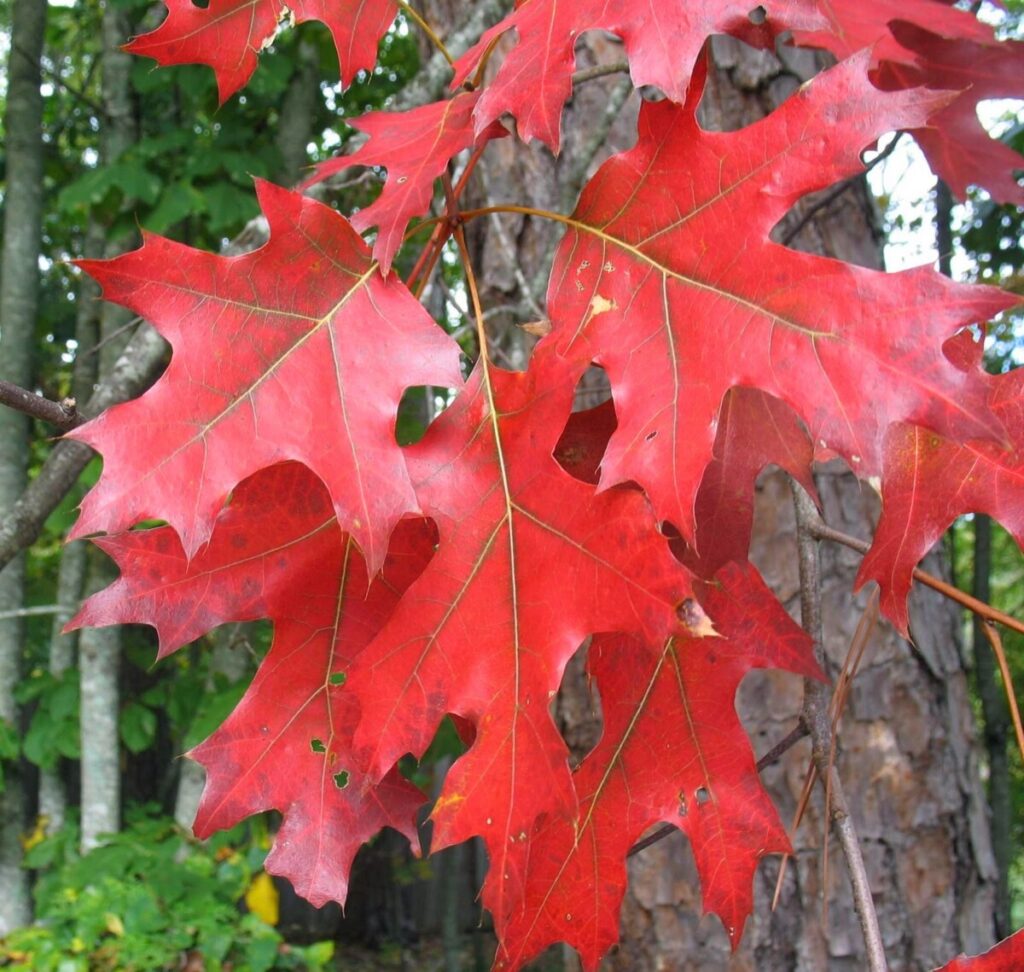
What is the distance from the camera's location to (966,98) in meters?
1.20

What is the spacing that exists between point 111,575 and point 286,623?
3.18 m

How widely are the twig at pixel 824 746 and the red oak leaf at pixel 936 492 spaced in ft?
0.39

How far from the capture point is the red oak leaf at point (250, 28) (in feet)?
2.79

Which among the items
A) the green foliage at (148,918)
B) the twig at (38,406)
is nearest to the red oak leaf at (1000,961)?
the twig at (38,406)

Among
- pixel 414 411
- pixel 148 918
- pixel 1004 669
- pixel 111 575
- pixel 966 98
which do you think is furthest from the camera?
pixel 111 575

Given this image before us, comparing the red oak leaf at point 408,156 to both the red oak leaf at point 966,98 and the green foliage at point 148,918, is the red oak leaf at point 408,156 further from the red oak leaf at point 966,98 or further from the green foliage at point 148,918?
the green foliage at point 148,918

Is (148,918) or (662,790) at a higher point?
(662,790)

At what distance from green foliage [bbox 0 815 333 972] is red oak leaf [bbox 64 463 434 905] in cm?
219

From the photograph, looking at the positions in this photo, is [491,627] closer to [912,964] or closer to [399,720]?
[399,720]

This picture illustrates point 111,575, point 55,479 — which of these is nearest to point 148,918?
point 111,575

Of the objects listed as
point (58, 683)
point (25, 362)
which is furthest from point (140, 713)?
point (25, 362)

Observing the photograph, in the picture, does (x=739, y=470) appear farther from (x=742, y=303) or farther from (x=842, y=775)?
(x=842, y=775)

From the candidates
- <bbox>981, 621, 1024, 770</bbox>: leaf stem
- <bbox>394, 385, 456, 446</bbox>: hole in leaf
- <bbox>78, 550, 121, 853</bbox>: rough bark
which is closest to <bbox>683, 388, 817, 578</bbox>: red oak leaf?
<bbox>981, 621, 1024, 770</bbox>: leaf stem

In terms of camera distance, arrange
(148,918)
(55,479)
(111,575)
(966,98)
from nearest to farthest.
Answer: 1. (55,479)
2. (966,98)
3. (148,918)
4. (111,575)
